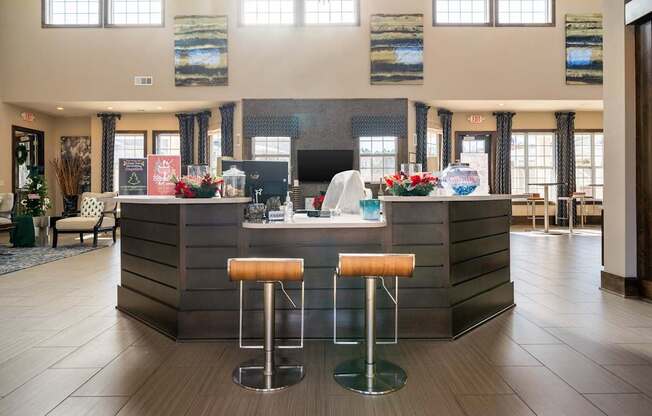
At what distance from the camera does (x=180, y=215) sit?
308cm

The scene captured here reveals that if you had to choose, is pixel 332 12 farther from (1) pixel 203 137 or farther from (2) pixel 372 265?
(2) pixel 372 265

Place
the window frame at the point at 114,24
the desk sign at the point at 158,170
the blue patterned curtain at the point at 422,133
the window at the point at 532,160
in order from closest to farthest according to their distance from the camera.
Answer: the window frame at the point at 114,24, the blue patterned curtain at the point at 422,133, the desk sign at the point at 158,170, the window at the point at 532,160

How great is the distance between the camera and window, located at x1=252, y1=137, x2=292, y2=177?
973cm

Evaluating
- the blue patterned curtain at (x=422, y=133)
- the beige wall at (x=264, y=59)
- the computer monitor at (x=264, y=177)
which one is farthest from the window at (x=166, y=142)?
the computer monitor at (x=264, y=177)

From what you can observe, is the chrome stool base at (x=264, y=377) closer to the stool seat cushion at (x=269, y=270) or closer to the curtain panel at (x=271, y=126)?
the stool seat cushion at (x=269, y=270)

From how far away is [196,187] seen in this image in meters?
3.08

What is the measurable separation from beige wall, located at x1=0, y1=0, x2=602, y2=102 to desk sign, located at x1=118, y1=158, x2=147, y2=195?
149 cm

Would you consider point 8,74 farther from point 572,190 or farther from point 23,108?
point 572,190

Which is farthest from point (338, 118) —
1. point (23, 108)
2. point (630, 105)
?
point (23, 108)

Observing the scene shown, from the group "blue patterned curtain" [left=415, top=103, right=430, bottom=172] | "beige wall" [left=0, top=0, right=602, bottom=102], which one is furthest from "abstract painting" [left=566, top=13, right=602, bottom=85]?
"blue patterned curtain" [left=415, top=103, right=430, bottom=172]

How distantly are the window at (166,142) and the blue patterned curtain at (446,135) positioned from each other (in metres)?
6.84

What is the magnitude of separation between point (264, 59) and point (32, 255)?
19.0 ft

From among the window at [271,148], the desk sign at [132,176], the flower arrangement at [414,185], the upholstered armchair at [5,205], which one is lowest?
the upholstered armchair at [5,205]

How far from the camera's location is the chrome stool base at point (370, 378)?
2283mm
